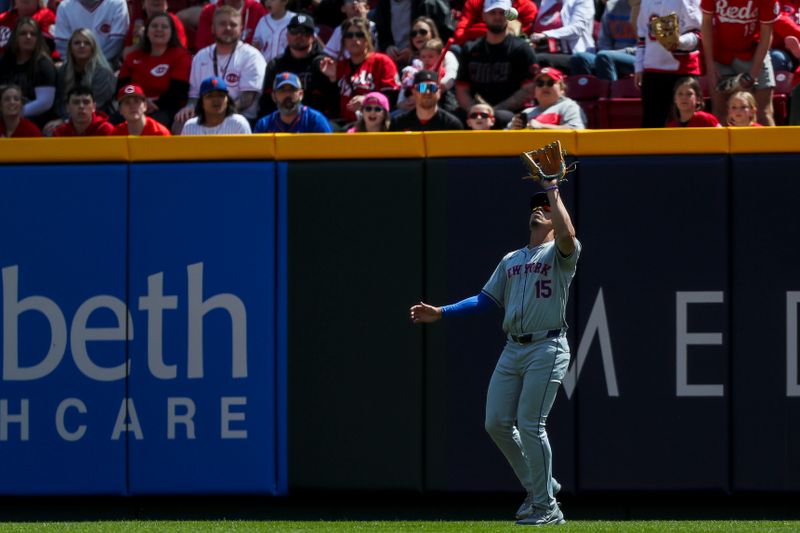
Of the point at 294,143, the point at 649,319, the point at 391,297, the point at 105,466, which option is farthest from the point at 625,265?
the point at 105,466

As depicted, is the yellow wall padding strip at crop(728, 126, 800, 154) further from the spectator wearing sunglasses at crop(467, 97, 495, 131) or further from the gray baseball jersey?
the spectator wearing sunglasses at crop(467, 97, 495, 131)

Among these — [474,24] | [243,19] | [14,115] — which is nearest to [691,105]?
[474,24]

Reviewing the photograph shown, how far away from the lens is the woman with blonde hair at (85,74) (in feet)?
37.1

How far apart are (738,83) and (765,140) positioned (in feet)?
4.54

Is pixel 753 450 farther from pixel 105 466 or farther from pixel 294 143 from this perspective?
pixel 105 466

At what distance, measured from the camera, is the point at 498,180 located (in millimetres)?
8281

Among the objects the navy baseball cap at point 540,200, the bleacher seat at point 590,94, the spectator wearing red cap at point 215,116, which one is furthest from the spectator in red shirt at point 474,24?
the navy baseball cap at point 540,200

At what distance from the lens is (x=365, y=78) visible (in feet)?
36.2

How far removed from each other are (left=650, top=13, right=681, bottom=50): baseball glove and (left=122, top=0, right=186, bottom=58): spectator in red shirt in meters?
4.08

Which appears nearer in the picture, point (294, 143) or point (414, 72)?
Answer: point (294, 143)

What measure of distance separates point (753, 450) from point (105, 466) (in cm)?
382

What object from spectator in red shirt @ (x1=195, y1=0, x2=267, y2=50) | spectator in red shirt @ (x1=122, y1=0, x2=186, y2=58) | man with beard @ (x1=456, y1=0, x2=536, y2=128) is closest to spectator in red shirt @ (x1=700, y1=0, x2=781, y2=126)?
man with beard @ (x1=456, y1=0, x2=536, y2=128)

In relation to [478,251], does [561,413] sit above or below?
below

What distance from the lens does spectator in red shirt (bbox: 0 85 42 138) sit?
34.8 ft
